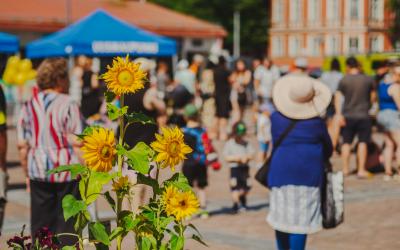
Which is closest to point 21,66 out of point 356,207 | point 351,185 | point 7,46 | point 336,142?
point 7,46

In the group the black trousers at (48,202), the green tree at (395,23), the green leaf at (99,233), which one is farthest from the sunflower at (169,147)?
the green tree at (395,23)

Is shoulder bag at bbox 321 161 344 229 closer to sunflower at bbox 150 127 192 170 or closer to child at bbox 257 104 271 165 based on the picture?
sunflower at bbox 150 127 192 170

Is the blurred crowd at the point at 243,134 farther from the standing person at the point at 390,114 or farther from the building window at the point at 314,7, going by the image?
the building window at the point at 314,7

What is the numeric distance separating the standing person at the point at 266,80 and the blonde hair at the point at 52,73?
10.1 m

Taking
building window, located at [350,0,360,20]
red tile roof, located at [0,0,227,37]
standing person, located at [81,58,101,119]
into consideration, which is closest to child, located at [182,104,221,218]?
building window, located at [350,0,360,20]

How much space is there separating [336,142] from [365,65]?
12065mm

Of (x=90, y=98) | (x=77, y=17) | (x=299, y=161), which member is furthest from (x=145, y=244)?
(x=77, y=17)

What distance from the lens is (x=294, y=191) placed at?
20.8 feet

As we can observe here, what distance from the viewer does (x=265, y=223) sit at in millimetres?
9180

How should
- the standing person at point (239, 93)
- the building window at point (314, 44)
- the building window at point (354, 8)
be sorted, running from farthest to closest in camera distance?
the building window at point (314, 44)
the standing person at point (239, 93)
the building window at point (354, 8)

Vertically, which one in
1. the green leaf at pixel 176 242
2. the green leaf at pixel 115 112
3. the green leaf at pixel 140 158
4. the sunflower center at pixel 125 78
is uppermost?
the sunflower center at pixel 125 78

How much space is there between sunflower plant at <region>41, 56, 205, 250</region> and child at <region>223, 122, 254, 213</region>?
6.21 m

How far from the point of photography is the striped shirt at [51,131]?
6.35 metres

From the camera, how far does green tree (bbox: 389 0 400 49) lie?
32.6 meters
